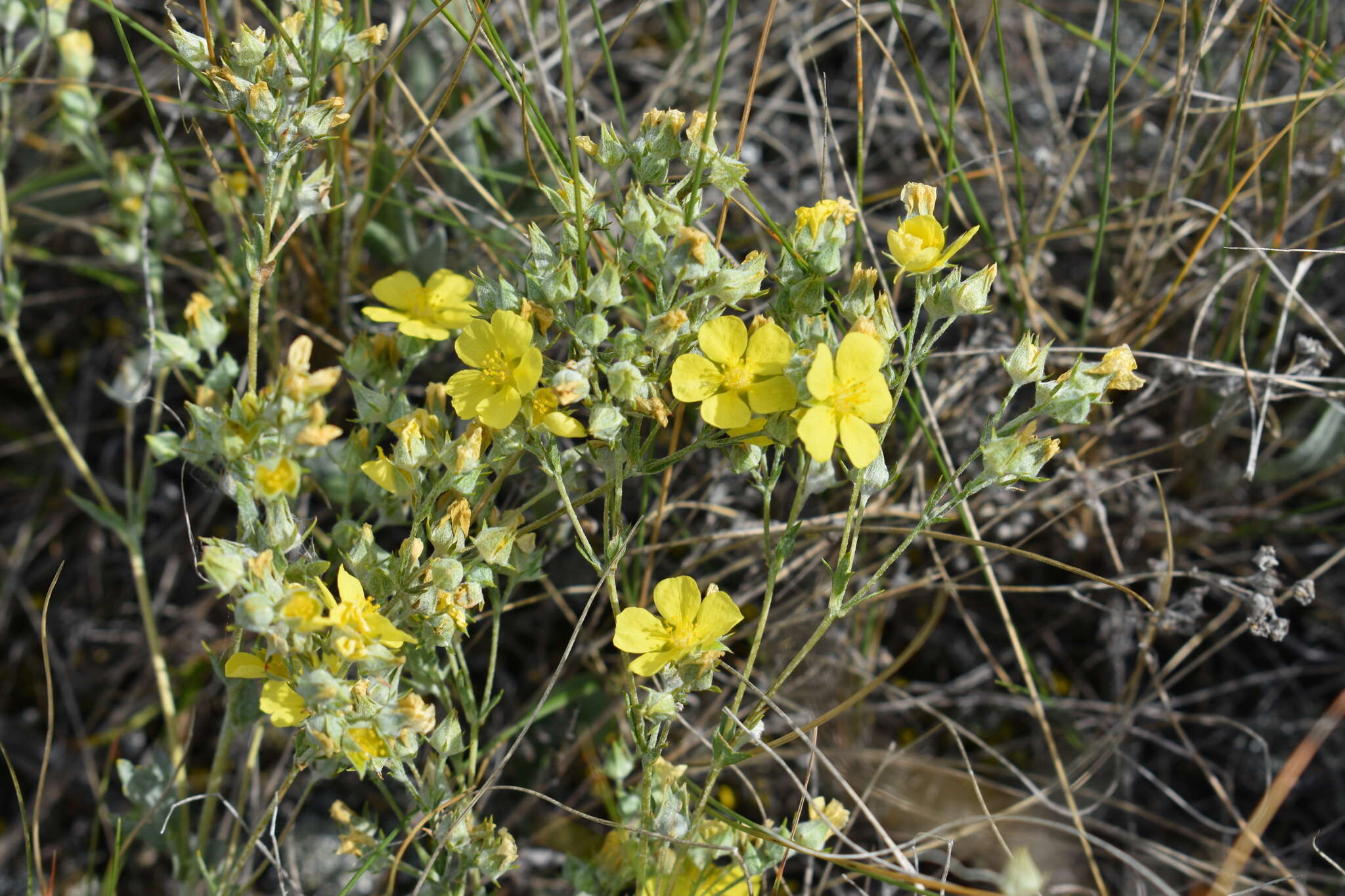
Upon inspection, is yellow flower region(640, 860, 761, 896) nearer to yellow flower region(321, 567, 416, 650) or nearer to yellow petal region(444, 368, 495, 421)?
yellow flower region(321, 567, 416, 650)

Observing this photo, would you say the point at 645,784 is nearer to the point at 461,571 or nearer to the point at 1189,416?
the point at 461,571

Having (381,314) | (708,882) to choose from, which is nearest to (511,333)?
(381,314)

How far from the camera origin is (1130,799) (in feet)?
8.05

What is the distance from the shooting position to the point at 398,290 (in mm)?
1906

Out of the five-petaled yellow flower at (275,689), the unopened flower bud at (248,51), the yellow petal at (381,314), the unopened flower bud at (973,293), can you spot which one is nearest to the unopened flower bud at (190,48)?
the unopened flower bud at (248,51)

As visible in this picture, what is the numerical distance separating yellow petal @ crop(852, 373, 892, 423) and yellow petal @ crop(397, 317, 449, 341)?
771mm

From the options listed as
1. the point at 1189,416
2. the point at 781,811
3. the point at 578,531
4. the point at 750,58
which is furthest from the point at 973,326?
the point at 578,531

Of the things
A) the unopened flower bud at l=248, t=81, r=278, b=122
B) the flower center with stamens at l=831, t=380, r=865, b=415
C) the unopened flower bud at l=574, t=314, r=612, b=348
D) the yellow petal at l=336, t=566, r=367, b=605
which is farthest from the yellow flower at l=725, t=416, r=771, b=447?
the unopened flower bud at l=248, t=81, r=278, b=122

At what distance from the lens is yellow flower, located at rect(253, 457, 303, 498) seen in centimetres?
137

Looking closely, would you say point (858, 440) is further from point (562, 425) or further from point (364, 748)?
point (364, 748)

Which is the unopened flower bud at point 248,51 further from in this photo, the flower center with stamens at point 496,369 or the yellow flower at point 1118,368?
the yellow flower at point 1118,368

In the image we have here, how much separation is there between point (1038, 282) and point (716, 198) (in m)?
0.83

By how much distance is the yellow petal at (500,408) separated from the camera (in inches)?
57.7

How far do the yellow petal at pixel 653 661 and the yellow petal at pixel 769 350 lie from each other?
0.43 metres
